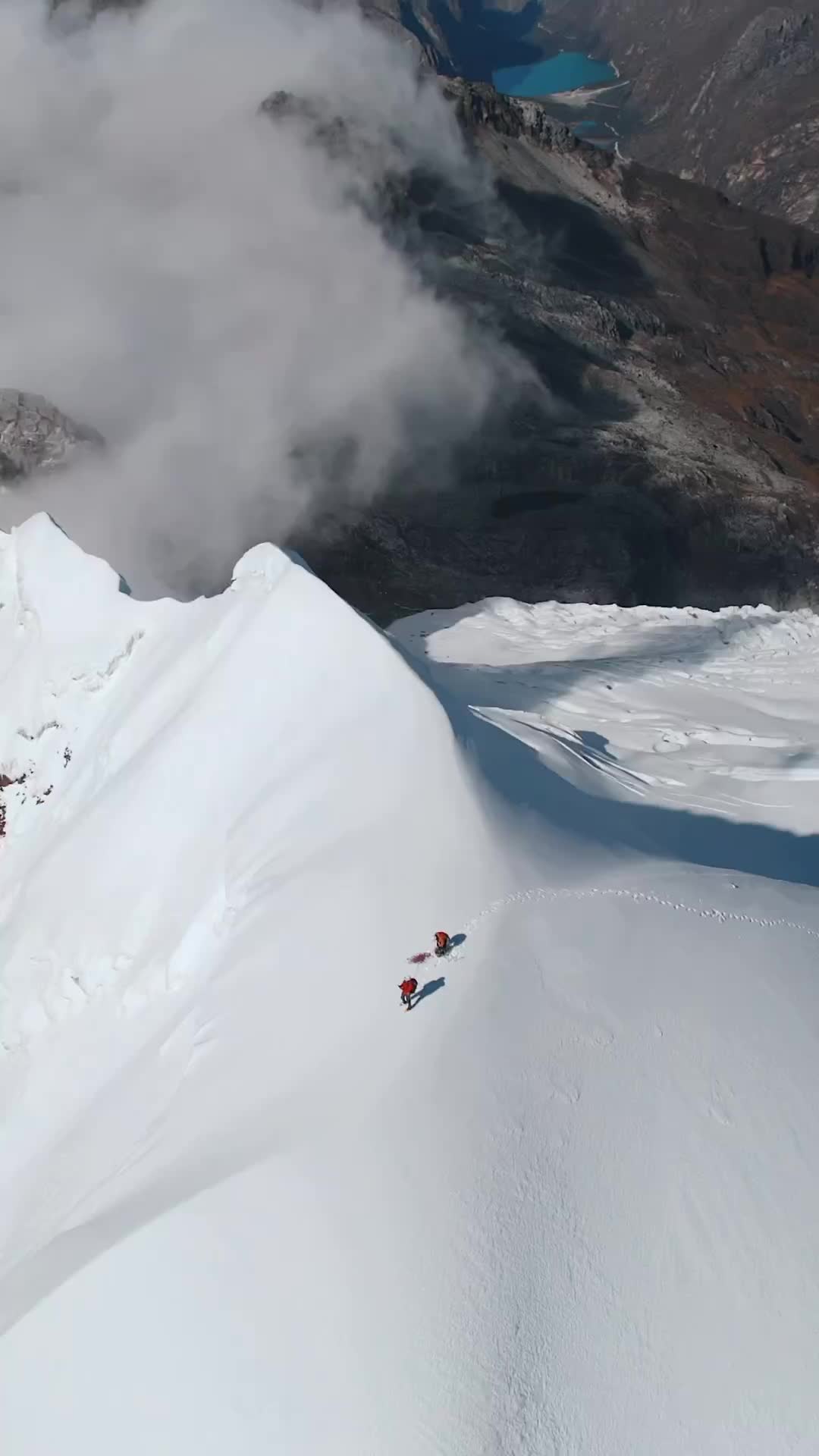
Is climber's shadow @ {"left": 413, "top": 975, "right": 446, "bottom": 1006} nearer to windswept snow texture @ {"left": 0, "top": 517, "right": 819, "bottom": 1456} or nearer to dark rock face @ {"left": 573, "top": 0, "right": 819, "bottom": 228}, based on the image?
windswept snow texture @ {"left": 0, "top": 517, "right": 819, "bottom": 1456}

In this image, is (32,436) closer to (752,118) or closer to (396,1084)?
(396,1084)

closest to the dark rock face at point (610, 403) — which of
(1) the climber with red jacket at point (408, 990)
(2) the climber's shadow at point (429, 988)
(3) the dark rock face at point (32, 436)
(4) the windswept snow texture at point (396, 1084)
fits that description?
(3) the dark rock face at point (32, 436)

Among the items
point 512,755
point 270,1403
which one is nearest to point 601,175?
point 512,755

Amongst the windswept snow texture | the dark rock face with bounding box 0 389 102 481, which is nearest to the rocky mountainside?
the dark rock face with bounding box 0 389 102 481

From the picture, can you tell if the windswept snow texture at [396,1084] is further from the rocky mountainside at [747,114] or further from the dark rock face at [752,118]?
the rocky mountainside at [747,114]

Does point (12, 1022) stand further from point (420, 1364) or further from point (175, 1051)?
point (420, 1364)

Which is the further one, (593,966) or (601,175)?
(601,175)
